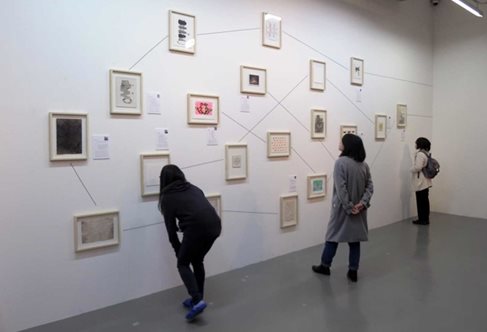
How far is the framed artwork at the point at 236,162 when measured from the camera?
4.13 meters

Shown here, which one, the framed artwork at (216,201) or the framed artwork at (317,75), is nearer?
the framed artwork at (216,201)

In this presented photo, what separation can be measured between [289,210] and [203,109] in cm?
175

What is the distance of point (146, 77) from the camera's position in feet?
11.4

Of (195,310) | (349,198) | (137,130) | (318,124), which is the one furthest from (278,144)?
(195,310)

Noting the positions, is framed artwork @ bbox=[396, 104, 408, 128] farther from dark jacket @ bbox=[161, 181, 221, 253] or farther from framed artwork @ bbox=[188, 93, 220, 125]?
dark jacket @ bbox=[161, 181, 221, 253]

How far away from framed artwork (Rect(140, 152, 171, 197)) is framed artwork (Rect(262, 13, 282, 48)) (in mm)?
1850

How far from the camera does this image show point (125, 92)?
3.36 meters

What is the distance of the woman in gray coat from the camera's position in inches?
147

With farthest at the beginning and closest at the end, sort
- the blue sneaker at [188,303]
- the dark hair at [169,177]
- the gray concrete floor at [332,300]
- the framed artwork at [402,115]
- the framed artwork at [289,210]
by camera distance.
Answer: the framed artwork at [402,115] < the framed artwork at [289,210] < the blue sneaker at [188,303] < the dark hair at [169,177] < the gray concrete floor at [332,300]

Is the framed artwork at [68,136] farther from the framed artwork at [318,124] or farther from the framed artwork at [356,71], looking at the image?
the framed artwork at [356,71]

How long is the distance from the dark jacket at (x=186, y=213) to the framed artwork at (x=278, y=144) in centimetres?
162

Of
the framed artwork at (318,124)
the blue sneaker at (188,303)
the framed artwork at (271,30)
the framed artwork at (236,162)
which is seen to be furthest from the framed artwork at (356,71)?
the blue sneaker at (188,303)

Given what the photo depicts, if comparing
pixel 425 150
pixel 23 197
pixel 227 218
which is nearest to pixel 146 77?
pixel 23 197

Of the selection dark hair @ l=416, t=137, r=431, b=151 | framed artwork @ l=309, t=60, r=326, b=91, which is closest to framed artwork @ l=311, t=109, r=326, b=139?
framed artwork @ l=309, t=60, r=326, b=91
